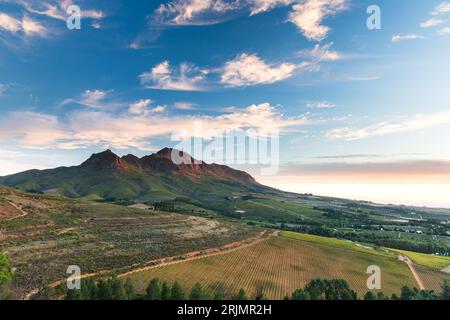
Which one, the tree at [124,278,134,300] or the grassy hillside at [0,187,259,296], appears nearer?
the tree at [124,278,134,300]

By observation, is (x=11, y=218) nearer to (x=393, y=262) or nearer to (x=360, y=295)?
(x=360, y=295)

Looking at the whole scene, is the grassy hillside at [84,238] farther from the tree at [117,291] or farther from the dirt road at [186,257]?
the tree at [117,291]

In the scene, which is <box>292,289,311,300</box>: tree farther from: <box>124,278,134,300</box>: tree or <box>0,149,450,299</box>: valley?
<box>124,278,134,300</box>: tree

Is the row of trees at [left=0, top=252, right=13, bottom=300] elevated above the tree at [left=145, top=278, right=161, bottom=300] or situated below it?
above

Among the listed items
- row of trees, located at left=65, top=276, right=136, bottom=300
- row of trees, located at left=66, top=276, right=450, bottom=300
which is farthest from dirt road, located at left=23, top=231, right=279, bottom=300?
row of trees, located at left=65, top=276, right=136, bottom=300

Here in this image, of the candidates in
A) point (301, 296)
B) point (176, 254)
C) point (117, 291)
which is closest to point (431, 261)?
point (301, 296)

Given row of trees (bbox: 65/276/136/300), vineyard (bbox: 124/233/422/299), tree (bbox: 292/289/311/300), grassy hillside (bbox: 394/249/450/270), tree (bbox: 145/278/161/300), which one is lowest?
grassy hillside (bbox: 394/249/450/270)

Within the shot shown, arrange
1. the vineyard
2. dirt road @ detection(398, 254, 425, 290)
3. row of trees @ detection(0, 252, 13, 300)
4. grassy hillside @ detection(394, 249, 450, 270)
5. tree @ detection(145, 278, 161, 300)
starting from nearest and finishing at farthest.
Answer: row of trees @ detection(0, 252, 13, 300), tree @ detection(145, 278, 161, 300), the vineyard, dirt road @ detection(398, 254, 425, 290), grassy hillside @ detection(394, 249, 450, 270)

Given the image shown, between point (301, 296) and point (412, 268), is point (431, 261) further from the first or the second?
point (301, 296)

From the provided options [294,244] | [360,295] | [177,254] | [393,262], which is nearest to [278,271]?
[360,295]
